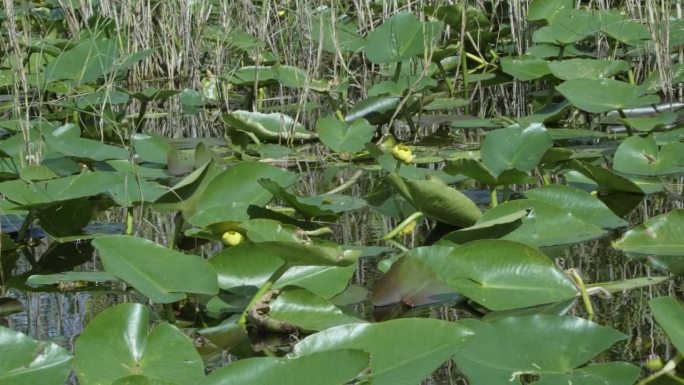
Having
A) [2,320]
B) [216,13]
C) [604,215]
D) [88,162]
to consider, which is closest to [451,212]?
[604,215]

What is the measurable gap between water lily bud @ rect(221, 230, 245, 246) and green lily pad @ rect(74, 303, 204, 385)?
49cm

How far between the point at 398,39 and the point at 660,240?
4.59ft

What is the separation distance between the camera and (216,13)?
466 centimetres

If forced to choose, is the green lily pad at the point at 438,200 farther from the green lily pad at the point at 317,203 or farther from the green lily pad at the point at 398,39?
the green lily pad at the point at 398,39

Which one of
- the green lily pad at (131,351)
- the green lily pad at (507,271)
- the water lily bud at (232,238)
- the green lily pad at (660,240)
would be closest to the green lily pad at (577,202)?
the green lily pad at (660,240)

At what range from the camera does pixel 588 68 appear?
340 cm

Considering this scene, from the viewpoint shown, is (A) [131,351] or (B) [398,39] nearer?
(A) [131,351]

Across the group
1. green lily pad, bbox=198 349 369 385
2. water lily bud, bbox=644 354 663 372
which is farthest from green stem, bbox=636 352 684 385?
green lily pad, bbox=198 349 369 385

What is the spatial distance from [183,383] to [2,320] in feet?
1.77

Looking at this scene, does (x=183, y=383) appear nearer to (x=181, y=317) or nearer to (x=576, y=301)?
(x=181, y=317)

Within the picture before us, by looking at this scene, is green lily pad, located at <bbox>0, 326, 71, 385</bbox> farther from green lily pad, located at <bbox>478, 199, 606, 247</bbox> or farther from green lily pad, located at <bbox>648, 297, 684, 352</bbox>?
green lily pad, located at <bbox>478, 199, 606, 247</bbox>

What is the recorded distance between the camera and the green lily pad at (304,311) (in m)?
1.72

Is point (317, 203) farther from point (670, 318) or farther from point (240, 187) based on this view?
point (670, 318)

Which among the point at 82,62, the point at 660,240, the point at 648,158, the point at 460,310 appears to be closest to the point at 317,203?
the point at 460,310
